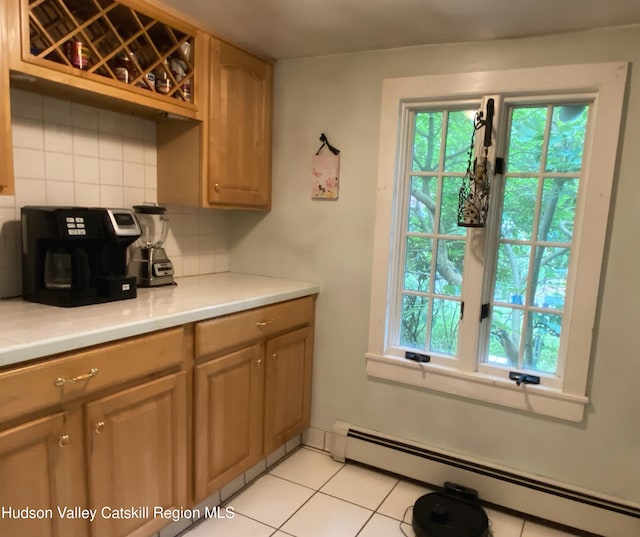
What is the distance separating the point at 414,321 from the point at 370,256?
16.1 inches

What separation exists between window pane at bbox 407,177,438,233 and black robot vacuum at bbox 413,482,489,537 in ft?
4.10

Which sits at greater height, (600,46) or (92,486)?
(600,46)

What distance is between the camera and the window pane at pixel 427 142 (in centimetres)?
225

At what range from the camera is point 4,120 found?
1501mm

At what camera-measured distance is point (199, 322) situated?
1.81 meters

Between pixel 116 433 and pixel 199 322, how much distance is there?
479 mm

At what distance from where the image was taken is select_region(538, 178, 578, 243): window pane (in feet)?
6.60

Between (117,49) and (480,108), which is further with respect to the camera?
(480,108)

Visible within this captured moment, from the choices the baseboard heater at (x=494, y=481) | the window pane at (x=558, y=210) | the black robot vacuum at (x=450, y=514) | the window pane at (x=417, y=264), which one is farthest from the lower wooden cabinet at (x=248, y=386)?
the window pane at (x=558, y=210)

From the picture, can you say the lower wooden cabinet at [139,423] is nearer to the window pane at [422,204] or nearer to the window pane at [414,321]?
the window pane at [414,321]

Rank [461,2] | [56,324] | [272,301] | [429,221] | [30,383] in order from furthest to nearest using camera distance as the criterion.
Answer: [429,221] < [272,301] < [461,2] < [56,324] < [30,383]

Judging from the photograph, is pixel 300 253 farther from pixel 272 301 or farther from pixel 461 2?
pixel 461 2

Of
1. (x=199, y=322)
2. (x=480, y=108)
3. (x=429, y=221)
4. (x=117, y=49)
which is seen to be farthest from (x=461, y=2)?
(x=199, y=322)

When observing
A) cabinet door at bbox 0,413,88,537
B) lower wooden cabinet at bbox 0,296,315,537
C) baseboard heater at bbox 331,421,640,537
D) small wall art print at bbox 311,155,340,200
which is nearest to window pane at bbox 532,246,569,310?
baseboard heater at bbox 331,421,640,537
